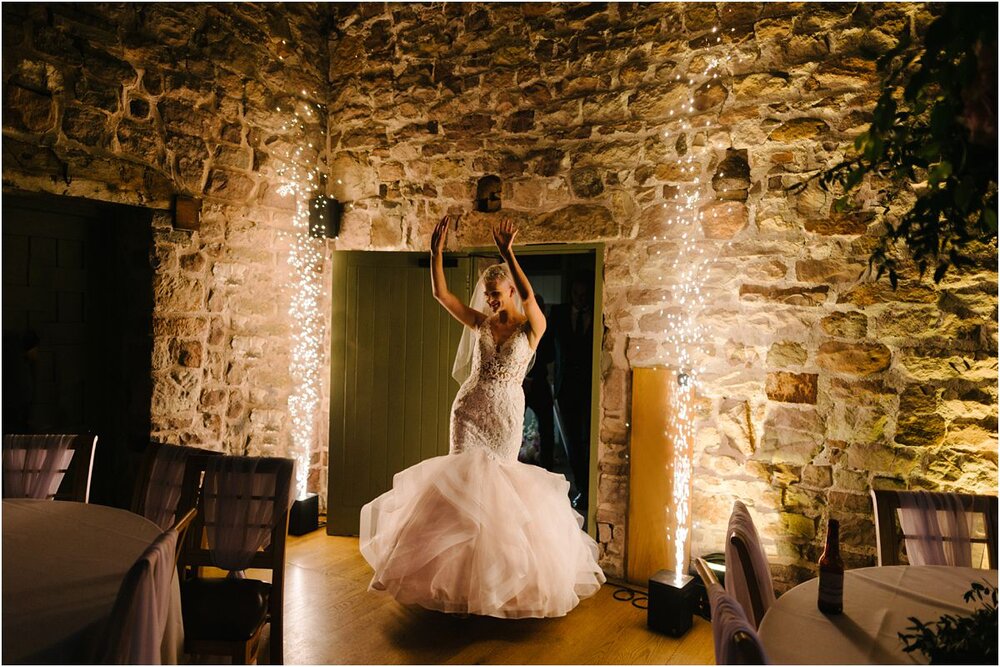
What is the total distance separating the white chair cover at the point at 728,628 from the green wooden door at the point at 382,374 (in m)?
3.18

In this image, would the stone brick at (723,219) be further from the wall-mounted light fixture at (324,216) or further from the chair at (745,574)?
the wall-mounted light fixture at (324,216)

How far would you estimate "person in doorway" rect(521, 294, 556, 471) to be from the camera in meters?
5.24

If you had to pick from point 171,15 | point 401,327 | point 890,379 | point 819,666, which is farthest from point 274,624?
point 171,15

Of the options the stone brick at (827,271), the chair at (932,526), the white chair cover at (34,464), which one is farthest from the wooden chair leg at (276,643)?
the stone brick at (827,271)

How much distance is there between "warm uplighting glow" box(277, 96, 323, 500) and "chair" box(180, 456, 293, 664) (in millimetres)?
2205

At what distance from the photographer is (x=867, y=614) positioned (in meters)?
1.80

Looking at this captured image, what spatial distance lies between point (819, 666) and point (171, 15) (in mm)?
4658

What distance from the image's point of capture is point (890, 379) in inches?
131

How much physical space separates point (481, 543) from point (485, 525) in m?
0.09

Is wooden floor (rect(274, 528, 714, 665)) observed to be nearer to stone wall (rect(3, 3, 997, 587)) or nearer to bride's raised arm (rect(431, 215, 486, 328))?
stone wall (rect(3, 3, 997, 587))

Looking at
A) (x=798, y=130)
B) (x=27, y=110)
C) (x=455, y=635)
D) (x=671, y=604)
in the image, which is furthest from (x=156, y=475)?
→ (x=798, y=130)

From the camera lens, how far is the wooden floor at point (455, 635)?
2963mm

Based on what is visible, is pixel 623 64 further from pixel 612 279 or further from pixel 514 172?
pixel 612 279

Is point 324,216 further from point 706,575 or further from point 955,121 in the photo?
point 955,121
